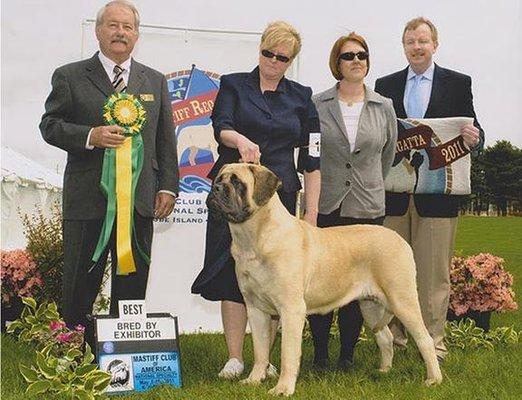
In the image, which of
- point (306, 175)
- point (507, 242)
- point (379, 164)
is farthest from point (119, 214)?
point (507, 242)

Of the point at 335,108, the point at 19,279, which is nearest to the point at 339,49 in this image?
the point at 335,108

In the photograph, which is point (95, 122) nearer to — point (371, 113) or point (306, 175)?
point (306, 175)

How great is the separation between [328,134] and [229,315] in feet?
5.02

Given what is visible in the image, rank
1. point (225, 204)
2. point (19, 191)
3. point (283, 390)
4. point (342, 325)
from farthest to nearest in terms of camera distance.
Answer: point (19, 191) < point (342, 325) < point (283, 390) < point (225, 204)

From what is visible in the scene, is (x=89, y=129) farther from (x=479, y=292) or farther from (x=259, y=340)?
(x=479, y=292)

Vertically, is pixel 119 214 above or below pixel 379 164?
below

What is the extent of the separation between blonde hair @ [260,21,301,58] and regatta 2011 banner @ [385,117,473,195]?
1337 mm

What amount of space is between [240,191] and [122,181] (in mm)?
853

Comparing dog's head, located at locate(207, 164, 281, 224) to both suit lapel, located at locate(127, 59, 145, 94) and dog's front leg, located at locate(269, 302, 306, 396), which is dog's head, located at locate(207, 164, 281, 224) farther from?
suit lapel, located at locate(127, 59, 145, 94)

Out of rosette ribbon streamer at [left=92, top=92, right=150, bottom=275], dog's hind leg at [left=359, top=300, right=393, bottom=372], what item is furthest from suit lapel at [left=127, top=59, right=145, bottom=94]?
dog's hind leg at [left=359, top=300, right=393, bottom=372]

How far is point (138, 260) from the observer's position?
15.7ft

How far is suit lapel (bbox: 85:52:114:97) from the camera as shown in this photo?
4.61 m

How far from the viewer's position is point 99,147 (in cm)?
457

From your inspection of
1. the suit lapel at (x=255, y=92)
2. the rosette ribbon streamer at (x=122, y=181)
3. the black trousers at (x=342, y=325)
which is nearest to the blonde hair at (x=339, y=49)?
the suit lapel at (x=255, y=92)
